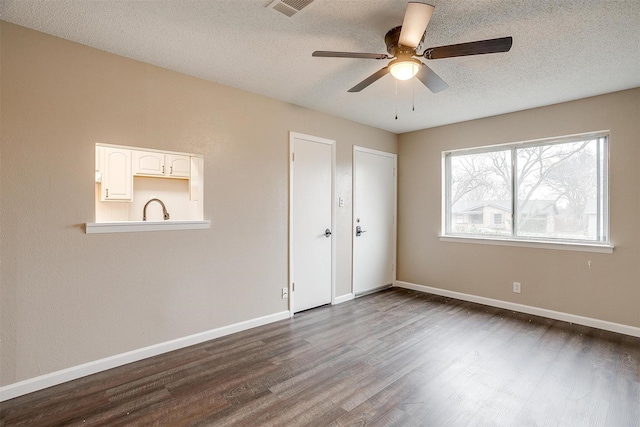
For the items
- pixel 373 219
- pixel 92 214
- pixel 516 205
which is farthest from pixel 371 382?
pixel 516 205

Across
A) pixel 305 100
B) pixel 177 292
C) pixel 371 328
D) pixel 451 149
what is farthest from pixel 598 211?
pixel 177 292

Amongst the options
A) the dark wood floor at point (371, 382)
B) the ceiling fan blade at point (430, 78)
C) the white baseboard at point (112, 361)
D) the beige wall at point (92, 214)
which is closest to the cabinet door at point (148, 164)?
the beige wall at point (92, 214)

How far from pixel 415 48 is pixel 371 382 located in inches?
94.0

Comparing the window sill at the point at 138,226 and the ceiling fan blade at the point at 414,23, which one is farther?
the window sill at the point at 138,226

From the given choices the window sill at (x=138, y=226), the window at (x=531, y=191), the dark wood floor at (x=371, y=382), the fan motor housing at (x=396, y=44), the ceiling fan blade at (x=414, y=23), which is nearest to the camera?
the ceiling fan blade at (x=414, y=23)

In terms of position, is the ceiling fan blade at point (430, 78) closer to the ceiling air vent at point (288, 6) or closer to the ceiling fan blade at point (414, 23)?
the ceiling fan blade at point (414, 23)

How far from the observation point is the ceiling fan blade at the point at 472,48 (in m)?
1.77

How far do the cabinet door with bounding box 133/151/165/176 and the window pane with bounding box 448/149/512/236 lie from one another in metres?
4.07

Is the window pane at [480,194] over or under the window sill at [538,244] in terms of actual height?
over

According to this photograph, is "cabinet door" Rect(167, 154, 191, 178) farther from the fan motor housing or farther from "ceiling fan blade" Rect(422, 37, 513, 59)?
"ceiling fan blade" Rect(422, 37, 513, 59)

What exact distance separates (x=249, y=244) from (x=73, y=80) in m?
2.02

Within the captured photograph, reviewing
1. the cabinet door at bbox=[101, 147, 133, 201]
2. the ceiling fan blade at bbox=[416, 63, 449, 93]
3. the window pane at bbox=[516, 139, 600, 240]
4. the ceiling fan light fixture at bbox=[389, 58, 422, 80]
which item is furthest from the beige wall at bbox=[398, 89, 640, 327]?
the cabinet door at bbox=[101, 147, 133, 201]

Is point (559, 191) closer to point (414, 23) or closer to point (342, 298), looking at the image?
point (342, 298)

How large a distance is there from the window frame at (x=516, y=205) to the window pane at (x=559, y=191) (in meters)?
0.03
